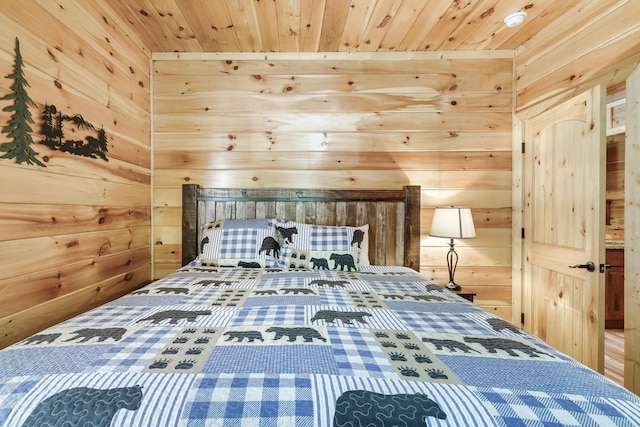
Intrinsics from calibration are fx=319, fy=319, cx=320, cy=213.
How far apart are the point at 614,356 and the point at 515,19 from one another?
8.77 feet

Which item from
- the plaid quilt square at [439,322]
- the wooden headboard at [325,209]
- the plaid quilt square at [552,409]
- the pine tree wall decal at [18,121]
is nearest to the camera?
the plaid quilt square at [552,409]

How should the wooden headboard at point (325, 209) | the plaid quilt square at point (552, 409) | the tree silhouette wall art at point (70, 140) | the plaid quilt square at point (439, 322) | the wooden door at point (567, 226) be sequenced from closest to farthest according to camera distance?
the plaid quilt square at point (552, 409) → the plaid quilt square at point (439, 322) → the tree silhouette wall art at point (70, 140) → the wooden door at point (567, 226) → the wooden headboard at point (325, 209)

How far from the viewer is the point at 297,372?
0.79 m

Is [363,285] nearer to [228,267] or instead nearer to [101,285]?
[228,267]

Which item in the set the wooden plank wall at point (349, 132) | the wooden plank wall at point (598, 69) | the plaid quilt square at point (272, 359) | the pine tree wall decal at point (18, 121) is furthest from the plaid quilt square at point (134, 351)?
the wooden plank wall at point (598, 69)

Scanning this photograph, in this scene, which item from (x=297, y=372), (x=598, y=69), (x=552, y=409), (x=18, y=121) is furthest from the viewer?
(x=598, y=69)

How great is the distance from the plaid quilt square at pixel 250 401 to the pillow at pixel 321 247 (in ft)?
4.70

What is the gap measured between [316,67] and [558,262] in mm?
2315

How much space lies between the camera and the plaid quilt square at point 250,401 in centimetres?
64

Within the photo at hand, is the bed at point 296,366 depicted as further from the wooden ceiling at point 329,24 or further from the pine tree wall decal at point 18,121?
the wooden ceiling at point 329,24

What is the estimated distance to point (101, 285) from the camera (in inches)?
79.4

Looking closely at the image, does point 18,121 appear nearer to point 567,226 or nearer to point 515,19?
point 515,19

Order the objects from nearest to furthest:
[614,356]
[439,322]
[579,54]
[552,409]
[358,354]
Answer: [552,409] → [358,354] → [439,322] → [579,54] → [614,356]

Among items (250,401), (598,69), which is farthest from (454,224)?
(250,401)
